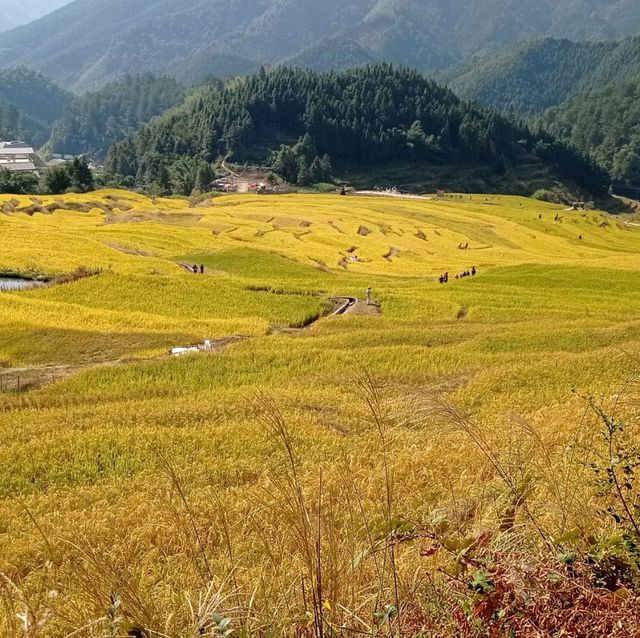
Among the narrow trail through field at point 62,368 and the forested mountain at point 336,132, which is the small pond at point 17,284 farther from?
the forested mountain at point 336,132

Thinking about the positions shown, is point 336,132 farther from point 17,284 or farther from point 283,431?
point 283,431

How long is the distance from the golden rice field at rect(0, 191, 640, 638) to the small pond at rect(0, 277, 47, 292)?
1046 millimetres

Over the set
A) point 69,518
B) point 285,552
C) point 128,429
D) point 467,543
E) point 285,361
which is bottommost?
point 285,361

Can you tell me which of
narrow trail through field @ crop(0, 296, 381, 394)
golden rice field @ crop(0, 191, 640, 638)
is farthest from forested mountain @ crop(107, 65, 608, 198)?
narrow trail through field @ crop(0, 296, 381, 394)

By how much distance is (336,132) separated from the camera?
6452 inches

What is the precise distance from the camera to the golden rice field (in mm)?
3818

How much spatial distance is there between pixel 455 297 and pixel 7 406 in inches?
929

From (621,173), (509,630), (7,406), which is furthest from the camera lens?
(621,173)

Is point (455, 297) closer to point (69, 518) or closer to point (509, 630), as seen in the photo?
point (69, 518)

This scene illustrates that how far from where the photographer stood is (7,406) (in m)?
15.5

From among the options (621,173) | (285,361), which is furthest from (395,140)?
(285,361)

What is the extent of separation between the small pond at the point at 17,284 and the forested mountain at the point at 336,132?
118 metres

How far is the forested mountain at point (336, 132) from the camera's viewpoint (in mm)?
157750

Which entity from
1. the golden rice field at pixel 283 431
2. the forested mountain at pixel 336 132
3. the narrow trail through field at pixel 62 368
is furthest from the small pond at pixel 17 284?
the forested mountain at pixel 336 132
